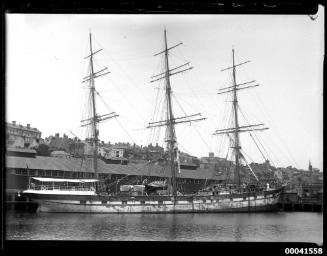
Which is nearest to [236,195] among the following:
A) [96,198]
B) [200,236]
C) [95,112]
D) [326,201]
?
[96,198]

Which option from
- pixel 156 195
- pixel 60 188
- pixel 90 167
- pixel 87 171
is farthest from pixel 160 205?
pixel 60 188

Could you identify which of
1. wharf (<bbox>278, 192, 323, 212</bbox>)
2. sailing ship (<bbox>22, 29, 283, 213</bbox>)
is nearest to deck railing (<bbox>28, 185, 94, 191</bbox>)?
sailing ship (<bbox>22, 29, 283, 213</bbox>)

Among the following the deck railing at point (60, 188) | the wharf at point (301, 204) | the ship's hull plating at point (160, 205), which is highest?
the deck railing at point (60, 188)

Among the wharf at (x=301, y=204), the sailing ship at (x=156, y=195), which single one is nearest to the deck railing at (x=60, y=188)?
the sailing ship at (x=156, y=195)

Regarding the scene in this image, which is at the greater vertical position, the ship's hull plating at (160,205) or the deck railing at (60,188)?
the deck railing at (60,188)

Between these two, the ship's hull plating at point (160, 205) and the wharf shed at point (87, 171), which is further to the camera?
the wharf shed at point (87, 171)

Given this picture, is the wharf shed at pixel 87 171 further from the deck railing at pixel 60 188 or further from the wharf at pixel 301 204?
the wharf at pixel 301 204
